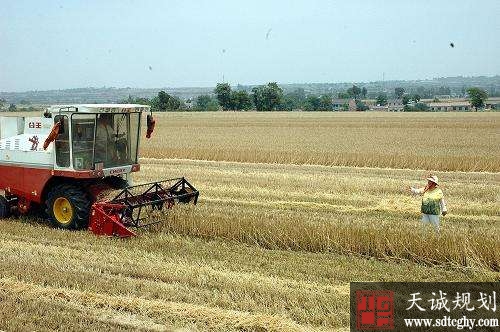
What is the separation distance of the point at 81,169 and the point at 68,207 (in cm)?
79

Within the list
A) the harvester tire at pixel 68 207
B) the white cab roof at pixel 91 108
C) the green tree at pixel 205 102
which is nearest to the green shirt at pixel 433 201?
the white cab roof at pixel 91 108

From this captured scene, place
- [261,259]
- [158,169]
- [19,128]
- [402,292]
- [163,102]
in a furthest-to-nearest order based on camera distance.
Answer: [163,102]
[158,169]
[19,128]
[261,259]
[402,292]

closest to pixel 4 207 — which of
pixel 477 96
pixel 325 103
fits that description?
pixel 477 96

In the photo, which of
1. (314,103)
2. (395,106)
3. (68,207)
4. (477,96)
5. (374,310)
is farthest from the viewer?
(395,106)

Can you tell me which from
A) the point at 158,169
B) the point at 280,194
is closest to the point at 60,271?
the point at 280,194

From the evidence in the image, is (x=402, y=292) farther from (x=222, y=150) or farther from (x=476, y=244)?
(x=222, y=150)

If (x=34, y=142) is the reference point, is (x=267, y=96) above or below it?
above

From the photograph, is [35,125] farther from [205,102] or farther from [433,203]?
[205,102]

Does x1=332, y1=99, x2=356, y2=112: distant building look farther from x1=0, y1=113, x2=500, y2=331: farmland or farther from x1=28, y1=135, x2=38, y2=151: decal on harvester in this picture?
x1=28, y1=135, x2=38, y2=151: decal on harvester

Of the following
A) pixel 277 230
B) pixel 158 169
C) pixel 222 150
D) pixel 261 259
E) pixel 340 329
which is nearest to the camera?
pixel 340 329

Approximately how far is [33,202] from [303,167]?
10721 mm

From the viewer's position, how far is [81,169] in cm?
1073

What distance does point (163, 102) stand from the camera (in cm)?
8825

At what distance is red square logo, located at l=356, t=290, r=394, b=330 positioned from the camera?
20.8 ft
